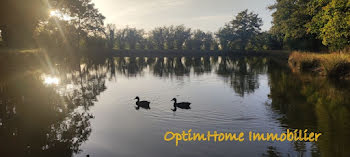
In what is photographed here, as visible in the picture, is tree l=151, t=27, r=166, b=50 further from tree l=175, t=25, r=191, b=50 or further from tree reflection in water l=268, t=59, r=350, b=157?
tree reflection in water l=268, t=59, r=350, b=157

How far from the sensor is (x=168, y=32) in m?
154

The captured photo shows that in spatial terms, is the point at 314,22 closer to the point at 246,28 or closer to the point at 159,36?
the point at 246,28

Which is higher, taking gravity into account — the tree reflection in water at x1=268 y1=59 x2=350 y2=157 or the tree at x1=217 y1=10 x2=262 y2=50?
the tree at x1=217 y1=10 x2=262 y2=50

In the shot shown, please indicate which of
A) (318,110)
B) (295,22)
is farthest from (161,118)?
(295,22)

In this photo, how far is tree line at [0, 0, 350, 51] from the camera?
34812mm

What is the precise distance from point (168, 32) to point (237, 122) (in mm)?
143179

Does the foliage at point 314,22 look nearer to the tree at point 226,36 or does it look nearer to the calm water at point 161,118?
the calm water at point 161,118

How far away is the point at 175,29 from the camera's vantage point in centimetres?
15562

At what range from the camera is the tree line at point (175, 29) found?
114 feet

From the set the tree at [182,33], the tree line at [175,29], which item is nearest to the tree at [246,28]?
the tree line at [175,29]

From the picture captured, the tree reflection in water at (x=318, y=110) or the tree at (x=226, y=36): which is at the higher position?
the tree at (x=226, y=36)

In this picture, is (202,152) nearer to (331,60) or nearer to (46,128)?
(46,128)

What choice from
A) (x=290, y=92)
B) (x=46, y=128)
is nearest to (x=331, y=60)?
(x=290, y=92)

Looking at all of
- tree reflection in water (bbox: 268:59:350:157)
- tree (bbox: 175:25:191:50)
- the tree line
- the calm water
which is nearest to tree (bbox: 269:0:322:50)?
the tree line
